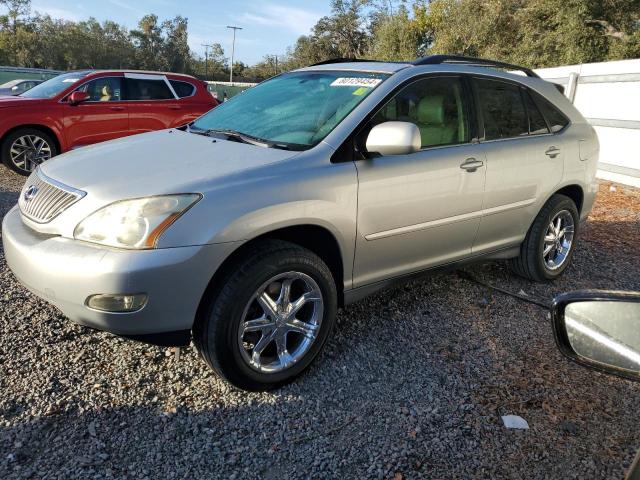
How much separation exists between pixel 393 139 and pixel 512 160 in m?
1.40

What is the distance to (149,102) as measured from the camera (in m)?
8.77

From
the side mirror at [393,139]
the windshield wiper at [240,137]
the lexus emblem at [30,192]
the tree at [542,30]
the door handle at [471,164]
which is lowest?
the lexus emblem at [30,192]

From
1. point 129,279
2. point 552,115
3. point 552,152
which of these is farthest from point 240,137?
point 552,115

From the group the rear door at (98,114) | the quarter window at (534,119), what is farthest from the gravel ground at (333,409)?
the rear door at (98,114)

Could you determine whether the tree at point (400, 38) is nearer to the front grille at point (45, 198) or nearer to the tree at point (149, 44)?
the front grille at point (45, 198)

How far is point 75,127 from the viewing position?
26.2 feet

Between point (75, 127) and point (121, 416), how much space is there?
6.61 metres

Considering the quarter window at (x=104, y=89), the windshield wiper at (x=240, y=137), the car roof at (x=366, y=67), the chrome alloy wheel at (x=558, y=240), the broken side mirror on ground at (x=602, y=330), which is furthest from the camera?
the quarter window at (x=104, y=89)

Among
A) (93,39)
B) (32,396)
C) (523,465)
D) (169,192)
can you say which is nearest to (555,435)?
(523,465)

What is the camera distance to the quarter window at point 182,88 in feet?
29.8

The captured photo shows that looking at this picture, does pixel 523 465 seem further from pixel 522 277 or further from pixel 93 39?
pixel 93 39

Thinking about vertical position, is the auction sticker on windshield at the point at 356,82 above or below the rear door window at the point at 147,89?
above

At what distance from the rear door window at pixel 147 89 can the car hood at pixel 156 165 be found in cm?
577

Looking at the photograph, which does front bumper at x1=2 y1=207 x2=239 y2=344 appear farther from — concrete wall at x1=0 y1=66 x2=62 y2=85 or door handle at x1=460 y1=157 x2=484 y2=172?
concrete wall at x1=0 y1=66 x2=62 y2=85
